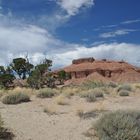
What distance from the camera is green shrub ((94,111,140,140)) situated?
13.1 m

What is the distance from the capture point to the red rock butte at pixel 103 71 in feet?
424

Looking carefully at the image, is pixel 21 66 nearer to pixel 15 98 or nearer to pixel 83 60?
pixel 15 98

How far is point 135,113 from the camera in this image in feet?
50.5

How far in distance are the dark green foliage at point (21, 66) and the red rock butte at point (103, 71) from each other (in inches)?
2497

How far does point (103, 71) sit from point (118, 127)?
409ft

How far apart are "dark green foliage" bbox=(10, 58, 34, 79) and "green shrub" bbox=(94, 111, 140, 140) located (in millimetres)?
48143

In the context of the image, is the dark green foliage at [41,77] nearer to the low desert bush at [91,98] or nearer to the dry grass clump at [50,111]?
the low desert bush at [91,98]

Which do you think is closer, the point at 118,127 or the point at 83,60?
the point at 118,127

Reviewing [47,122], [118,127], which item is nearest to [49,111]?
[47,122]

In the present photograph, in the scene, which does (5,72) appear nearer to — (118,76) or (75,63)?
(118,76)

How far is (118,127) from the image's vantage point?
13438mm

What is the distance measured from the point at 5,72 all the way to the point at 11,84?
8.76ft

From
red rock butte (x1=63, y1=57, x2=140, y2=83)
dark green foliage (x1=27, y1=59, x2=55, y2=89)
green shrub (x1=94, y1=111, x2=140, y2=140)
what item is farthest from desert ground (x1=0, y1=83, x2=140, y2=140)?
red rock butte (x1=63, y1=57, x2=140, y2=83)

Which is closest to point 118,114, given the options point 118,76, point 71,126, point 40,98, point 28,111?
point 71,126
